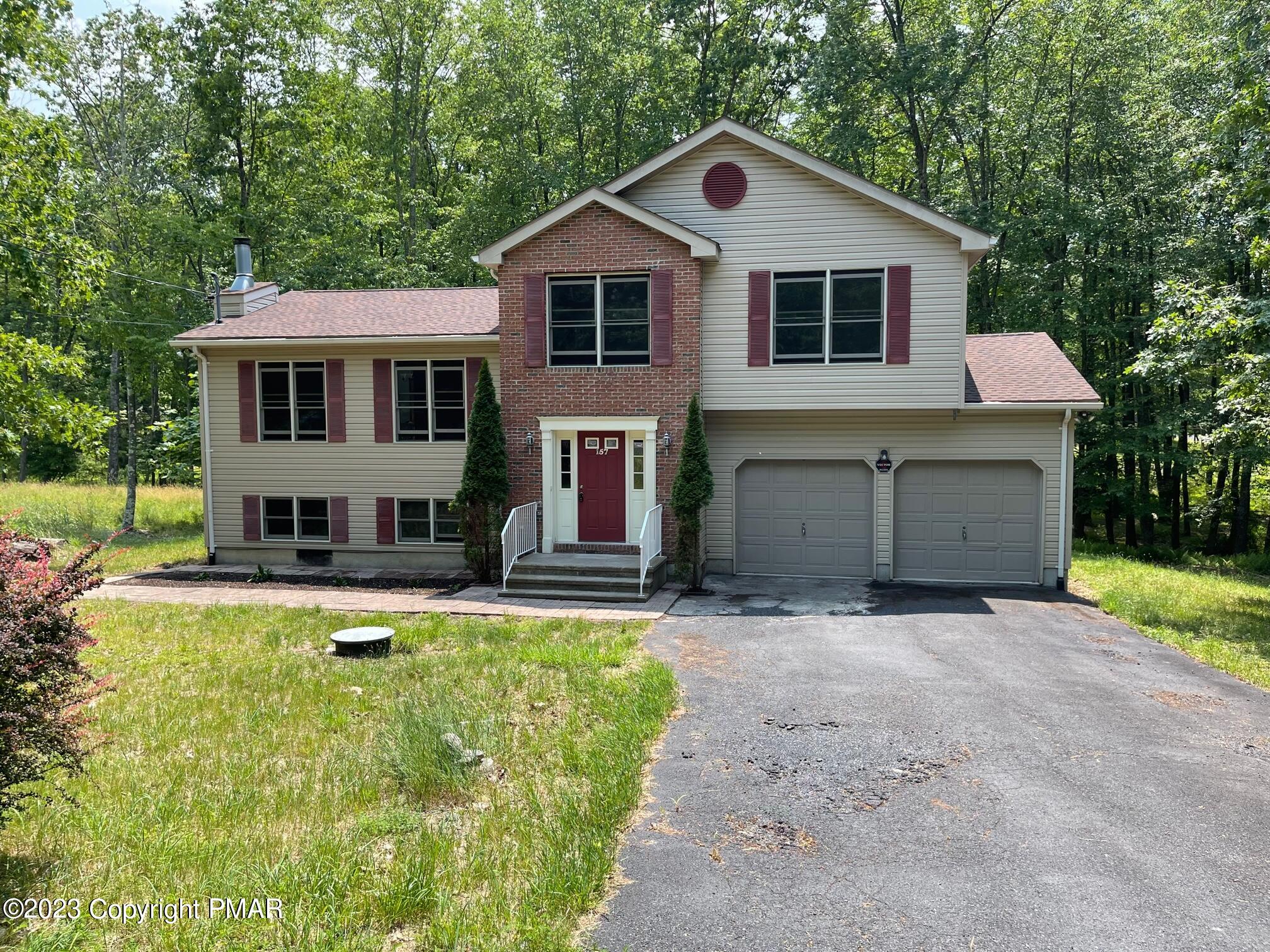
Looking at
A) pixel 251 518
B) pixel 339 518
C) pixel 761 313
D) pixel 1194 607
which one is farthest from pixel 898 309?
pixel 251 518

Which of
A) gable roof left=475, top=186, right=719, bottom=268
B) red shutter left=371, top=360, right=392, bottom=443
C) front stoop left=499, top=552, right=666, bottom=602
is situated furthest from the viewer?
red shutter left=371, top=360, right=392, bottom=443

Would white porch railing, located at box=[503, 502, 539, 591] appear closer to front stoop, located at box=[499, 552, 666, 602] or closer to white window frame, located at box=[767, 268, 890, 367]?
front stoop, located at box=[499, 552, 666, 602]

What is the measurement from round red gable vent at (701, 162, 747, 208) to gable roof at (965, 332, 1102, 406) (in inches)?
211

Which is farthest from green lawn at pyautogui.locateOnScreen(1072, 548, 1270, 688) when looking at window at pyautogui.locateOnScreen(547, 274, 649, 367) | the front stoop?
window at pyautogui.locateOnScreen(547, 274, 649, 367)

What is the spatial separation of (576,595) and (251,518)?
780 centimetres

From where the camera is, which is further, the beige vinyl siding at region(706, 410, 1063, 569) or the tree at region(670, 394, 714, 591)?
the beige vinyl siding at region(706, 410, 1063, 569)

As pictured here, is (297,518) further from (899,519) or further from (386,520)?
(899,519)

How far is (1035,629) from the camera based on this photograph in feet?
35.1

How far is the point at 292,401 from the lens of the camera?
625 inches

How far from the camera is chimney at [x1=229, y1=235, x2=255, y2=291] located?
58.7ft

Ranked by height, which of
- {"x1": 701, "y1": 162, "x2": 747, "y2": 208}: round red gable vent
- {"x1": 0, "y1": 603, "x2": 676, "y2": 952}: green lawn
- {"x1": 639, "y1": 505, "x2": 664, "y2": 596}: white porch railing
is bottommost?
{"x1": 0, "y1": 603, "x2": 676, "y2": 952}: green lawn

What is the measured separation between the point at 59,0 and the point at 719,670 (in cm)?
1530

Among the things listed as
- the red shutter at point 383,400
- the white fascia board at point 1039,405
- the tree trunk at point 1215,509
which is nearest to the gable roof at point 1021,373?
the white fascia board at point 1039,405

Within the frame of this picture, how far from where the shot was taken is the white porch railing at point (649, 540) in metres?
12.3
